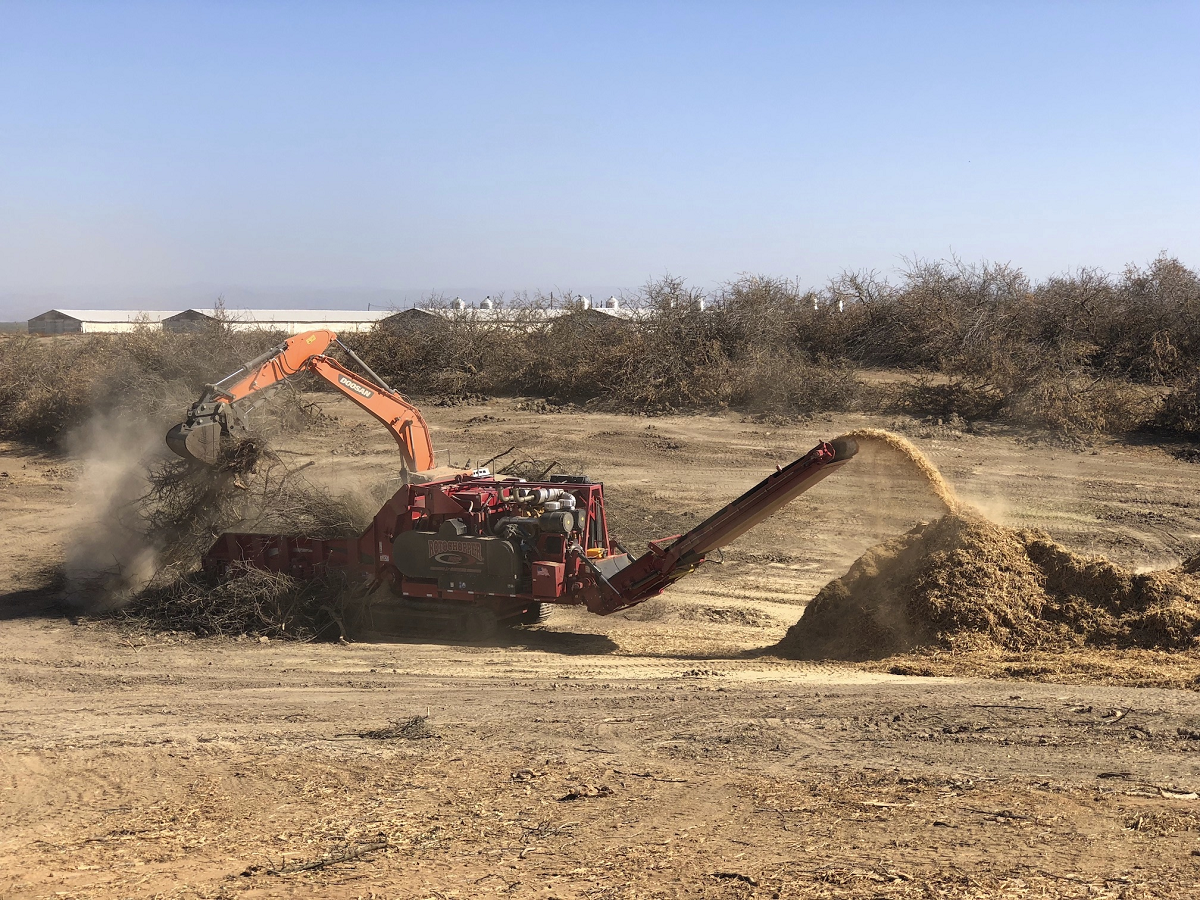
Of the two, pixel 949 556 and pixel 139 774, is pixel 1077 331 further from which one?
pixel 139 774

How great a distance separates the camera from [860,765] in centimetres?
638

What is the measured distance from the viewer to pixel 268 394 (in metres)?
12.4

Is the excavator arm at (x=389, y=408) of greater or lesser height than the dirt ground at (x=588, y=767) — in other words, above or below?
above

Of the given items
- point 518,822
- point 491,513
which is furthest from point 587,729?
point 491,513

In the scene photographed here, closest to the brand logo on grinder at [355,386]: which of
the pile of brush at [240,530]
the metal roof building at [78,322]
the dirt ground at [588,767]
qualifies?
the pile of brush at [240,530]

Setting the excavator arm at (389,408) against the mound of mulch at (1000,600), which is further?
the excavator arm at (389,408)

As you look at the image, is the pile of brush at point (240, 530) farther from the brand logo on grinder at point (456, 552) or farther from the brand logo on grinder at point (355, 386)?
the brand logo on grinder at point (456, 552)

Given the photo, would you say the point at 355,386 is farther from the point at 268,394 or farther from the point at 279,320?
the point at 279,320

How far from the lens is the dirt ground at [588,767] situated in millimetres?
5090

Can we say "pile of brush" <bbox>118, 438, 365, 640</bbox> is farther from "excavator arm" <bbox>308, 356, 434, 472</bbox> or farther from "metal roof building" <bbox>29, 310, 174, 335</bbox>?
"metal roof building" <bbox>29, 310, 174, 335</bbox>

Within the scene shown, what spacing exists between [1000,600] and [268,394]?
8391 millimetres

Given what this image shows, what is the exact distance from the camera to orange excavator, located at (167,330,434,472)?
1086cm

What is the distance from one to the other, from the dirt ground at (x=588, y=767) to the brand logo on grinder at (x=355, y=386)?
2.93 metres

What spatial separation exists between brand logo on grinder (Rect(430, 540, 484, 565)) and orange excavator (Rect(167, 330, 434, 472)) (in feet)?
6.57
